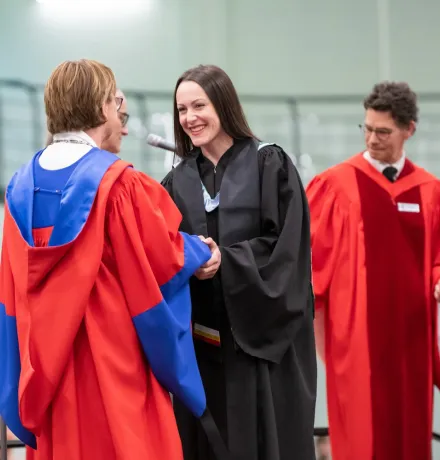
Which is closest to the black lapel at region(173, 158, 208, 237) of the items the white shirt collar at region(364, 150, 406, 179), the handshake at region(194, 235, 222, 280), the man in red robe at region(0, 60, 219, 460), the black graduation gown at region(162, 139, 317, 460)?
the black graduation gown at region(162, 139, 317, 460)

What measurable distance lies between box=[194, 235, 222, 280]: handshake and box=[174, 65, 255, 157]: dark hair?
0.43m

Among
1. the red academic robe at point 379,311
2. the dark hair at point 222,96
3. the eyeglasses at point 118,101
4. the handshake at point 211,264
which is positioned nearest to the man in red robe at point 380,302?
the red academic robe at point 379,311

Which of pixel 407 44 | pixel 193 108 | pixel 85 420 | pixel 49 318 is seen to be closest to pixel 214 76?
pixel 193 108

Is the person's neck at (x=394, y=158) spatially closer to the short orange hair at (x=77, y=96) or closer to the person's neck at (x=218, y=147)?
the person's neck at (x=218, y=147)

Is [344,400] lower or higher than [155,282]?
lower

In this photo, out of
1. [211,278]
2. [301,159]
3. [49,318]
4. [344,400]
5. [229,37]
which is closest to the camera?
[49,318]

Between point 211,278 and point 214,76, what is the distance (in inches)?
25.5

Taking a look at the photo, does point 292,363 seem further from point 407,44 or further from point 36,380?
Answer: point 407,44

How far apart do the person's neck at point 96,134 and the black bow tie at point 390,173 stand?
1.65 metres

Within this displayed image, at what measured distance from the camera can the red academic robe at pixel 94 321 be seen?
188 cm

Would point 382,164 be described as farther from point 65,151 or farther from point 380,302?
point 65,151

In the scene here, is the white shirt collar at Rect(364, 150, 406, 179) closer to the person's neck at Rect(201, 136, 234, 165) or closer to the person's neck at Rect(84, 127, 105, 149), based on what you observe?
the person's neck at Rect(201, 136, 234, 165)

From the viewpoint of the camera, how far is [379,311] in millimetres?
3271

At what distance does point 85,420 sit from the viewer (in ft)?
6.35
